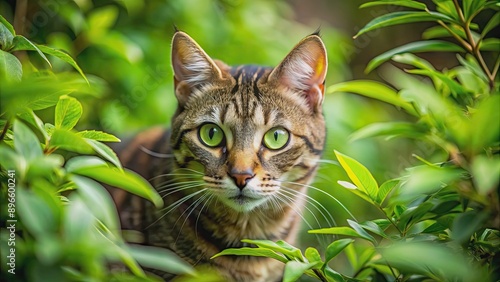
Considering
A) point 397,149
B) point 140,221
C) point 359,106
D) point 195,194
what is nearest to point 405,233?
point 195,194

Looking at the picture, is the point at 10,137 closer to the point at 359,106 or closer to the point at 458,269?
the point at 458,269

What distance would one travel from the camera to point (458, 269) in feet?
2.66

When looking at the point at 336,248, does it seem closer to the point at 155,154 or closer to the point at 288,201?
the point at 288,201

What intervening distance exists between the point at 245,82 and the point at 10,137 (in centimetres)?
91

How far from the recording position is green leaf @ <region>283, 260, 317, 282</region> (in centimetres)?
96

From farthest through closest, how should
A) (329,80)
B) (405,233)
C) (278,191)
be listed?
(329,80) < (278,191) < (405,233)

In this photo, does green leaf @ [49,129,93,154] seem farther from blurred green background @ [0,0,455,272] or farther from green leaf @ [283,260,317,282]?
blurred green background @ [0,0,455,272]

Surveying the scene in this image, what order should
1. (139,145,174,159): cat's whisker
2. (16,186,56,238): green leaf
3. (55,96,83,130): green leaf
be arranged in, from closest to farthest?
(16,186,56,238): green leaf
(55,96,83,130): green leaf
(139,145,174,159): cat's whisker

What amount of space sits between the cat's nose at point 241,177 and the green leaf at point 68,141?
2.27ft

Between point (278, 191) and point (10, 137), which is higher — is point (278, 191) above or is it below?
below

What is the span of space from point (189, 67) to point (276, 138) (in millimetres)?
341

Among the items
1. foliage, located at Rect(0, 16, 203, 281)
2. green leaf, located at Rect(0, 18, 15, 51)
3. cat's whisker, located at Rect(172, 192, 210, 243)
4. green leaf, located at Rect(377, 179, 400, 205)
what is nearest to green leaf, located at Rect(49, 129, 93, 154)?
foliage, located at Rect(0, 16, 203, 281)

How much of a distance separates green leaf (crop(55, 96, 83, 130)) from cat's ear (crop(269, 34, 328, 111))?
2.66 ft

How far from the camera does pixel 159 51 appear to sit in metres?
2.78
